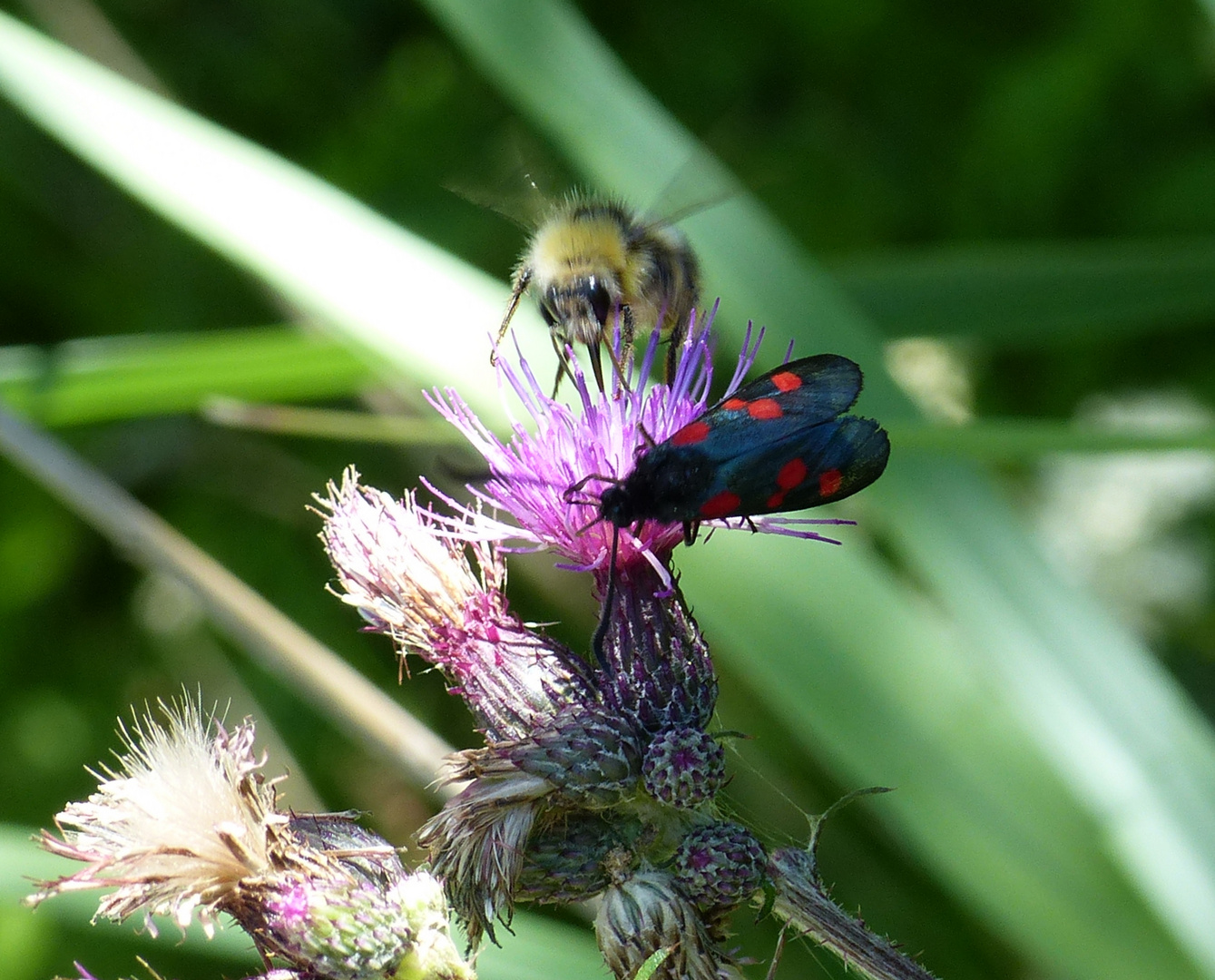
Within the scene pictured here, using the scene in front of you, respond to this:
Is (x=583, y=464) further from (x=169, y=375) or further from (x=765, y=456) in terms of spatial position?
(x=169, y=375)

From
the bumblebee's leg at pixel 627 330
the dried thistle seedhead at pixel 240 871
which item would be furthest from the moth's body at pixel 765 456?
the dried thistle seedhead at pixel 240 871

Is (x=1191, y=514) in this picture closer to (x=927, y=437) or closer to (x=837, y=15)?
(x=837, y=15)

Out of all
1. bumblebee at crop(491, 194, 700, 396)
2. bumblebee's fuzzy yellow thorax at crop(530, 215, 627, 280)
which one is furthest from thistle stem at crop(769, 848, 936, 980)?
bumblebee's fuzzy yellow thorax at crop(530, 215, 627, 280)

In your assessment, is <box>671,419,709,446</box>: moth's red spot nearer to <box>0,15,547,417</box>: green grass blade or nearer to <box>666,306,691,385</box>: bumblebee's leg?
<box>666,306,691,385</box>: bumblebee's leg

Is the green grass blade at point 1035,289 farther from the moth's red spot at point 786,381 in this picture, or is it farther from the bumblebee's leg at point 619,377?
the moth's red spot at point 786,381

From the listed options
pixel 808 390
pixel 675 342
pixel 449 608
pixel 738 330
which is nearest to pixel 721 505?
pixel 808 390

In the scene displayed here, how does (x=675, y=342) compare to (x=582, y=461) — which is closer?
(x=582, y=461)

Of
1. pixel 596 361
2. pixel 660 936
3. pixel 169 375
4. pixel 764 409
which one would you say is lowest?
pixel 660 936

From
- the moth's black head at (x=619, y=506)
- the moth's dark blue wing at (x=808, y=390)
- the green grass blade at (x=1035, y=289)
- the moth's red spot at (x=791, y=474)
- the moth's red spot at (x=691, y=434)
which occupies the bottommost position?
the moth's black head at (x=619, y=506)
